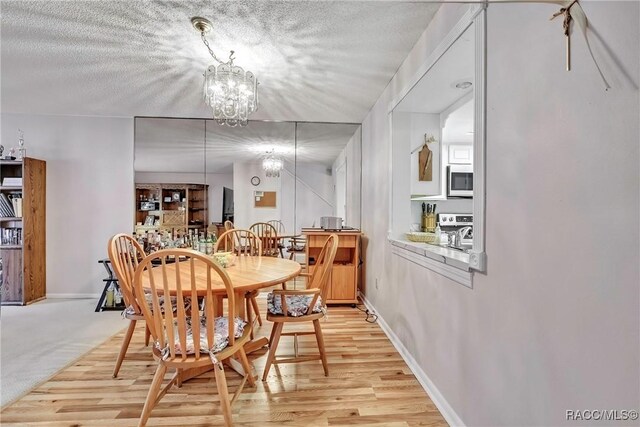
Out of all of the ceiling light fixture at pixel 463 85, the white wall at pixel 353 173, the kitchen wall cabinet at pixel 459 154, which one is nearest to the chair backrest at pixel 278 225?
the white wall at pixel 353 173

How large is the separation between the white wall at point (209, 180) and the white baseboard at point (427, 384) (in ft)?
8.96

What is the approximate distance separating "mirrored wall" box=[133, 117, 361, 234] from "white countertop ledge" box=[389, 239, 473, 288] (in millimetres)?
1851

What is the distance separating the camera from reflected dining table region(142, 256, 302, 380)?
1666 millimetres

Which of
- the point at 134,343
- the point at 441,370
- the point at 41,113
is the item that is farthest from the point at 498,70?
the point at 41,113

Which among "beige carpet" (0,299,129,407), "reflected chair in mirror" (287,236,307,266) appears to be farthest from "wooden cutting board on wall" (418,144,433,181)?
"beige carpet" (0,299,129,407)

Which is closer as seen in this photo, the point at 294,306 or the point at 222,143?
the point at 294,306

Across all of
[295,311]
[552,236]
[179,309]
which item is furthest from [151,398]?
[552,236]

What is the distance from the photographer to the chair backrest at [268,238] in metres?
3.77

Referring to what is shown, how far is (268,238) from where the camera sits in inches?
150

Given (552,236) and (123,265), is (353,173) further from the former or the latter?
(552,236)

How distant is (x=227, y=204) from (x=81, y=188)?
5.87 feet

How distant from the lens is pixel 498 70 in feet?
4.10

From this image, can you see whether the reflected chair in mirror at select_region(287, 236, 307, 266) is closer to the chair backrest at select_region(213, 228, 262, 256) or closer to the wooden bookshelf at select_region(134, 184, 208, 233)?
the chair backrest at select_region(213, 228, 262, 256)

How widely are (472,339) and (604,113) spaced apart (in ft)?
3.53
